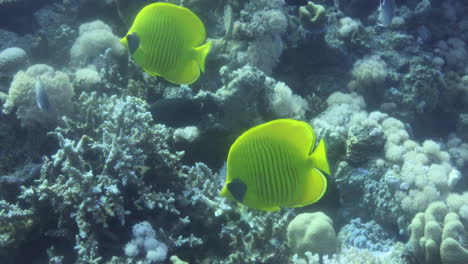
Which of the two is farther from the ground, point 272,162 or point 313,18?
point 272,162

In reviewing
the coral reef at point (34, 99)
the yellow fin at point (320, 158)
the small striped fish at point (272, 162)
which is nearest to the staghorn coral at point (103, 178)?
the coral reef at point (34, 99)

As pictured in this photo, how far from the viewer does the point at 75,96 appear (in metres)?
4.61

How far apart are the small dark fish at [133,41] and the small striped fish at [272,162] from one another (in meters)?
1.15

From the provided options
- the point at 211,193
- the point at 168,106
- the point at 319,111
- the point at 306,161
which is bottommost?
the point at 319,111

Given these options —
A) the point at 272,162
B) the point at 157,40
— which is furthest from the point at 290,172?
the point at 157,40

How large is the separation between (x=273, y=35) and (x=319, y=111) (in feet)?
4.95

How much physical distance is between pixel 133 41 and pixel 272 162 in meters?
1.37

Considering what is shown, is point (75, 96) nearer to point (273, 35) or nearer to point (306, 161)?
point (273, 35)

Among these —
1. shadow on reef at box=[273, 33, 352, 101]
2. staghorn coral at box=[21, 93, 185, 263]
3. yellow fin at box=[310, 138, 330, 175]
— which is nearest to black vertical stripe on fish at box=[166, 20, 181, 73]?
staghorn coral at box=[21, 93, 185, 263]

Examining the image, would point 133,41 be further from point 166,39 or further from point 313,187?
point 313,187

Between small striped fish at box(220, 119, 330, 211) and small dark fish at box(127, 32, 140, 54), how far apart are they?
115 centimetres

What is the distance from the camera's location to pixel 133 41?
241 centimetres

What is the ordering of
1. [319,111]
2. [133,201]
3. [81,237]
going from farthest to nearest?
[319,111]
[133,201]
[81,237]

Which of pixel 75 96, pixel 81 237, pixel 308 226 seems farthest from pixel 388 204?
pixel 75 96
